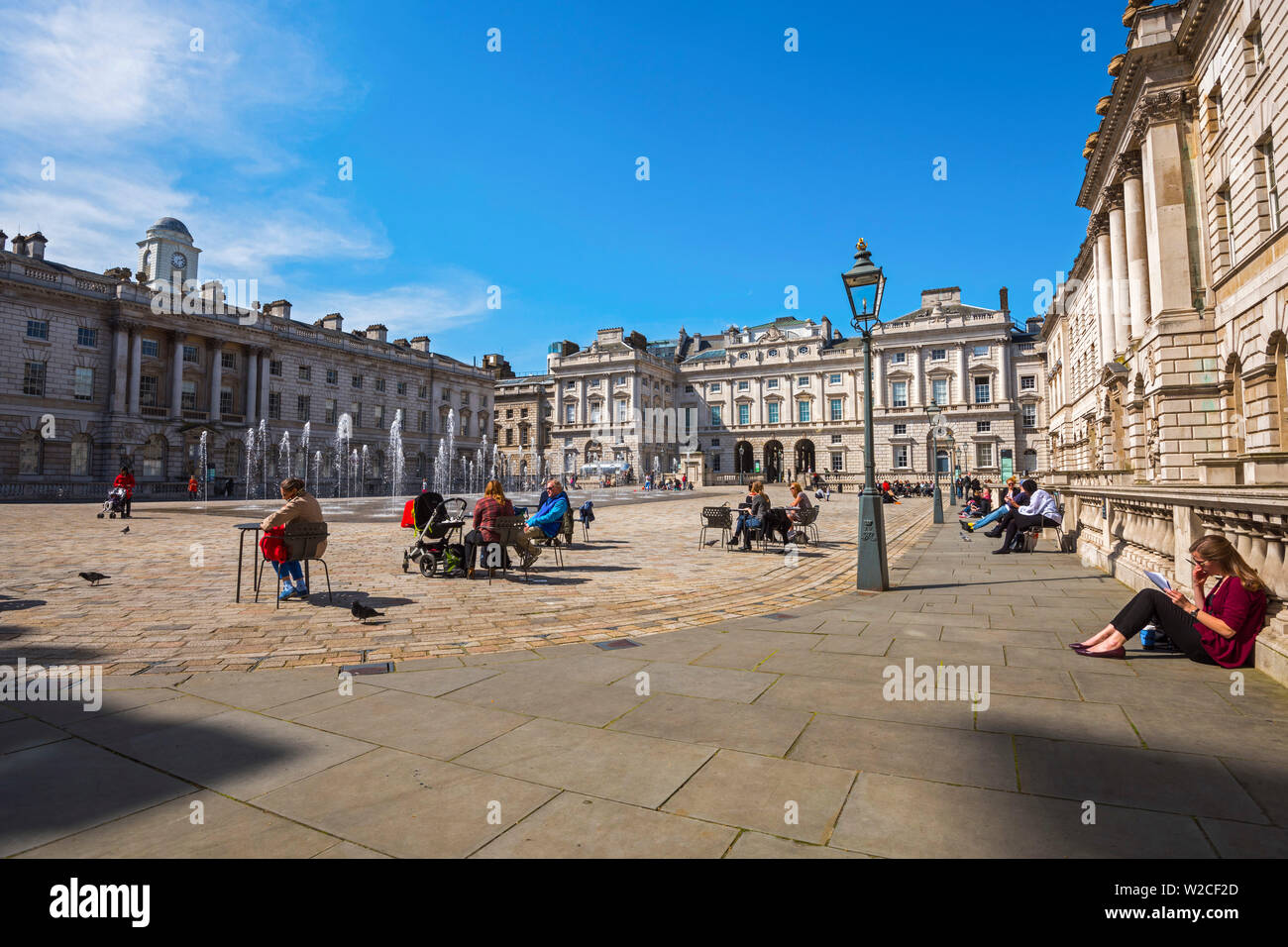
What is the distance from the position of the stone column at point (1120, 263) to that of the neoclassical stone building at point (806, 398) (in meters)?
33.4

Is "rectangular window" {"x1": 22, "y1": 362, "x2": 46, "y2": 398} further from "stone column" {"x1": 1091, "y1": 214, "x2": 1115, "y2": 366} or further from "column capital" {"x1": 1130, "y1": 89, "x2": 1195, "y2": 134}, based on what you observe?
"stone column" {"x1": 1091, "y1": 214, "x2": 1115, "y2": 366}

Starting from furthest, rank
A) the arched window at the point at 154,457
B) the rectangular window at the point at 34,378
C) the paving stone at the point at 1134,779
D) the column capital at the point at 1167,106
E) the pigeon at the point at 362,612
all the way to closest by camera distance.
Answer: the arched window at the point at 154,457 → the rectangular window at the point at 34,378 → the column capital at the point at 1167,106 → the pigeon at the point at 362,612 → the paving stone at the point at 1134,779

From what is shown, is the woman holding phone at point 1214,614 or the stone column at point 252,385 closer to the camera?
the woman holding phone at point 1214,614

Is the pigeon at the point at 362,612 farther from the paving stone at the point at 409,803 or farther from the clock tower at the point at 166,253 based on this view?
the clock tower at the point at 166,253

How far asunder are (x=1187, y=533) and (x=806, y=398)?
68621mm

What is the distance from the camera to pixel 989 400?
208 feet

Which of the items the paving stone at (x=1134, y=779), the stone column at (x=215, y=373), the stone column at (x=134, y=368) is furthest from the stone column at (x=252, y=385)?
the paving stone at (x=1134, y=779)

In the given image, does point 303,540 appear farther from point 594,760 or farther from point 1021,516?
point 1021,516

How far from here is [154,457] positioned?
45125 millimetres

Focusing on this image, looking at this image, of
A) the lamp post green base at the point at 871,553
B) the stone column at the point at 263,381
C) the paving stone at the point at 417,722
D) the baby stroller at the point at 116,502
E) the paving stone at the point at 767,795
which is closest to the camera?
the paving stone at the point at 767,795

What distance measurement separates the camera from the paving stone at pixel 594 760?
2.95 meters

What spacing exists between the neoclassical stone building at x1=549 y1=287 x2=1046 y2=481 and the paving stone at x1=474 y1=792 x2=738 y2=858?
192 ft
